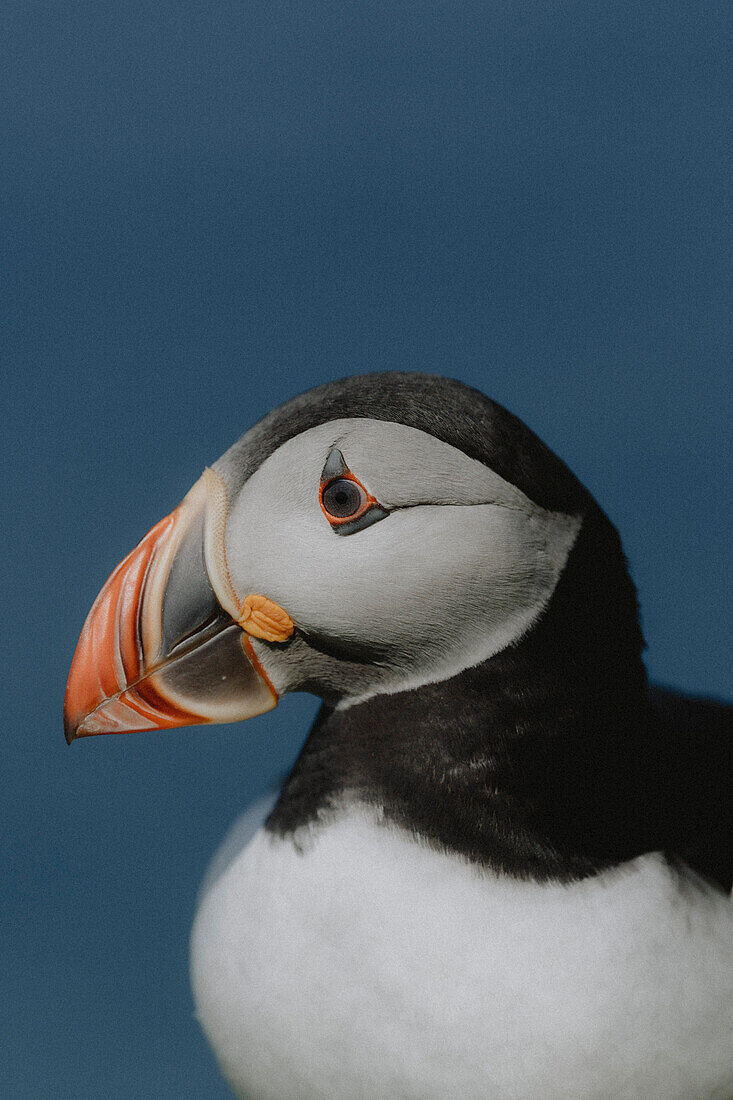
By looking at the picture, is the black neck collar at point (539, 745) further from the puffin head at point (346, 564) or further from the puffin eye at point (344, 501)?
the puffin eye at point (344, 501)

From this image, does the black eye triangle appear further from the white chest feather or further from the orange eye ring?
the white chest feather

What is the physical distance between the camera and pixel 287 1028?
1153 mm

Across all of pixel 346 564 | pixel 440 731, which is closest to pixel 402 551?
pixel 346 564

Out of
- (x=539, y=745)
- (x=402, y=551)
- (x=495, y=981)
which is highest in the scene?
(x=402, y=551)

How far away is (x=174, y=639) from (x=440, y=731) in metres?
0.27

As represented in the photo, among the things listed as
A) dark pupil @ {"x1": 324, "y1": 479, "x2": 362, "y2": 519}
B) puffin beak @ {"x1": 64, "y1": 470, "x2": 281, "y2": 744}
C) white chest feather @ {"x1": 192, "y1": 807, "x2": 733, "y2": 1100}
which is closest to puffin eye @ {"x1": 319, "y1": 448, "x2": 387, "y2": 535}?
dark pupil @ {"x1": 324, "y1": 479, "x2": 362, "y2": 519}

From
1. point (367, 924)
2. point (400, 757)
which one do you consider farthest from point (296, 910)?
point (400, 757)

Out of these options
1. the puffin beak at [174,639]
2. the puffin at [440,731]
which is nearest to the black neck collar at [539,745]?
the puffin at [440,731]

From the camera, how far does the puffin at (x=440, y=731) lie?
1.04m

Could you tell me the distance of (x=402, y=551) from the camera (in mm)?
1032

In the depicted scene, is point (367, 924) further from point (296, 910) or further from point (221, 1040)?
point (221, 1040)

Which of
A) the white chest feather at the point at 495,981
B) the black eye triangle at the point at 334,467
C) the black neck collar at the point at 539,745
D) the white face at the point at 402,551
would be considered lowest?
the white chest feather at the point at 495,981

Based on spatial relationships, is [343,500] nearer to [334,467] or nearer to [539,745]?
[334,467]

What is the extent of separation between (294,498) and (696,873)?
0.55 m
